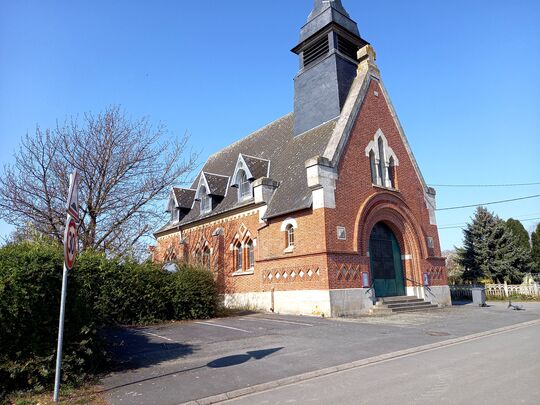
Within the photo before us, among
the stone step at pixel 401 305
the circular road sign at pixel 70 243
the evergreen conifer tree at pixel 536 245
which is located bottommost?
the stone step at pixel 401 305

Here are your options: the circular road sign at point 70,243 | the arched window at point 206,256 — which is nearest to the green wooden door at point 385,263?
the arched window at point 206,256

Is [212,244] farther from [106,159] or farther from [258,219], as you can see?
[106,159]

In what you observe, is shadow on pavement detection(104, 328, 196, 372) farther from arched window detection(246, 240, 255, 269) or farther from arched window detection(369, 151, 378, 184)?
arched window detection(369, 151, 378, 184)

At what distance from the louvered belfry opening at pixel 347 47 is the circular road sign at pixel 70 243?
63.8 feet

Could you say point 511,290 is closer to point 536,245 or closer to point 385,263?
point 385,263

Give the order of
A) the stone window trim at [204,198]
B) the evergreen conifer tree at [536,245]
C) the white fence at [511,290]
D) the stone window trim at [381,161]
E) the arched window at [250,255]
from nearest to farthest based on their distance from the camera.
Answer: the stone window trim at [381,161] < the arched window at [250,255] < the stone window trim at [204,198] < the white fence at [511,290] < the evergreen conifer tree at [536,245]

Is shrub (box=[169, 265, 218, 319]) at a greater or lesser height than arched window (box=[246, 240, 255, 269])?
lesser

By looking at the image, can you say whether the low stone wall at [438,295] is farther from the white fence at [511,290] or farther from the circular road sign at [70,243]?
the circular road sign at [70,243]

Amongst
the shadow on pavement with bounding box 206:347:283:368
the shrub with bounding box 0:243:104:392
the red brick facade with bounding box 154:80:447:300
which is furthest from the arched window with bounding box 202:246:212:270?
the shrub with bounding box 0:243:104:392

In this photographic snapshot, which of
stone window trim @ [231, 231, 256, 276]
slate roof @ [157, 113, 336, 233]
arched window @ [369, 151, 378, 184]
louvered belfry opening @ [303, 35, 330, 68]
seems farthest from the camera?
louvered belfry opening @ [303, 35, 330, 68]

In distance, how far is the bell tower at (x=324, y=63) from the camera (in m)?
21.5

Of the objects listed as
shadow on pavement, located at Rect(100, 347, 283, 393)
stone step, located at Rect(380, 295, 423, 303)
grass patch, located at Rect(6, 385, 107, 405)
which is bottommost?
grass patch, located at Rect(6, 385, 107, 405)

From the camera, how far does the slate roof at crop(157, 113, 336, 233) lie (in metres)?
19.1

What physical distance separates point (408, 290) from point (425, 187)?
642 cm
